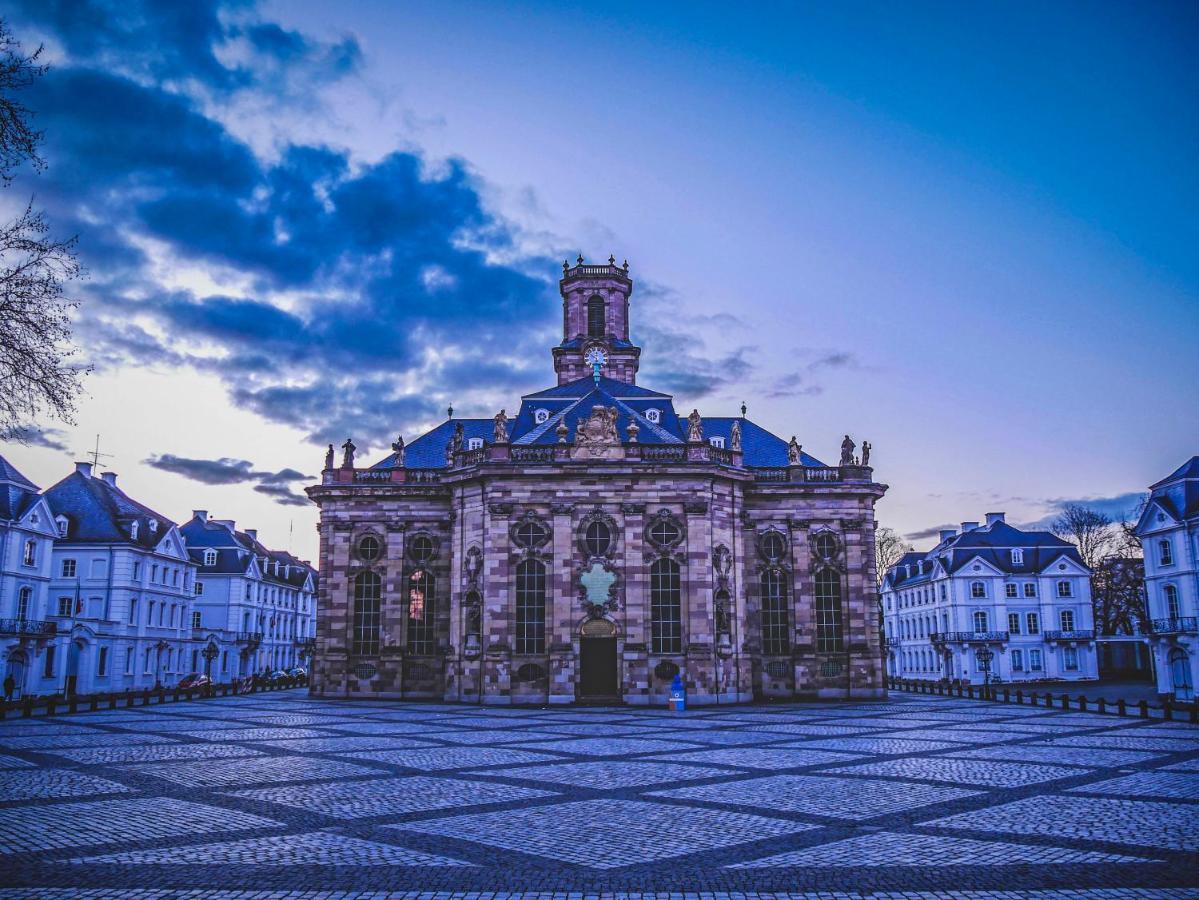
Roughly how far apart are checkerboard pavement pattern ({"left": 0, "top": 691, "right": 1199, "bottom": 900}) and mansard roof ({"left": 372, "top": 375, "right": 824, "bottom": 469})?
24457 millimetres

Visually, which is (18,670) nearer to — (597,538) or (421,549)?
(421,549)

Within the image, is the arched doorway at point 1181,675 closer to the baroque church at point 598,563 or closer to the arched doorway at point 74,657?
the baroque church at point 598,563

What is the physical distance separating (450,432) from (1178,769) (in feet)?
157

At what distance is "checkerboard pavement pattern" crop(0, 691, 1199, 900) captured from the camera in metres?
12.0

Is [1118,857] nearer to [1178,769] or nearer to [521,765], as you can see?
[1178,769]

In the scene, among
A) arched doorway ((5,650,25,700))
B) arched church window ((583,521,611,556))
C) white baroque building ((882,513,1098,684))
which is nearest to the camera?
arched church window ((583,521,611,556))

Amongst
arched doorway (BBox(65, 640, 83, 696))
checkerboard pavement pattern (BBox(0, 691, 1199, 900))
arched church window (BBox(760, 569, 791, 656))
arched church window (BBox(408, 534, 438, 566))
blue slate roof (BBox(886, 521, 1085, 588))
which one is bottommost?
checkerboard pavement pattern (BBox(0, 691, 1199, 900))

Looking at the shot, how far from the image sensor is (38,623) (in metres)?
58.7

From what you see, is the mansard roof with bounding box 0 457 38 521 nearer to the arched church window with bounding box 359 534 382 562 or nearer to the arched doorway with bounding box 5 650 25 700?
the arched doorway with bounding box 5 650 25 700

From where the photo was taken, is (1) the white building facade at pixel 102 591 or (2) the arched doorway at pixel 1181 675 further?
(1) the white building facade at pixel 102 591

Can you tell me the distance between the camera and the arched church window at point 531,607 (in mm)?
48500

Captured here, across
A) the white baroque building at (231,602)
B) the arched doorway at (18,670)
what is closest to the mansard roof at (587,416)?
the arched doorway at (18,670)

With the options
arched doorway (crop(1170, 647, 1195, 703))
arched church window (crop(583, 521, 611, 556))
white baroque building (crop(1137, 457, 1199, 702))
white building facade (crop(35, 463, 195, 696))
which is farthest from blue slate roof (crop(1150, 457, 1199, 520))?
white building facade (crop(35, 463, 195, 696))

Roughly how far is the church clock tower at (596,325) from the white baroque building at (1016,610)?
3921cm
